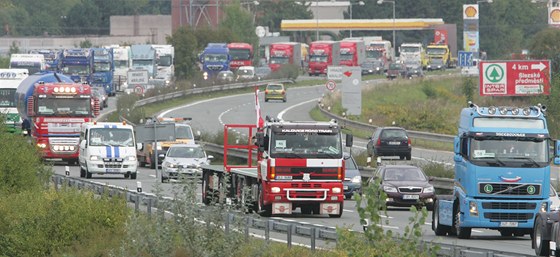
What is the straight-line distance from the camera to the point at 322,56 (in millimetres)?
131000

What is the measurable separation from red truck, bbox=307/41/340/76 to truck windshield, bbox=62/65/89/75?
122 feet

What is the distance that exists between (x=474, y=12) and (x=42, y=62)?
4820 cm

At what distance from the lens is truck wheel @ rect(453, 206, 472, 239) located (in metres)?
28.5

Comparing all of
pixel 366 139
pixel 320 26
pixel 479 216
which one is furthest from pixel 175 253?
pixel 320 26

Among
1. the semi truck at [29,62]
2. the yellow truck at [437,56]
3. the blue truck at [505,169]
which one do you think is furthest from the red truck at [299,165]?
the yellow truck at [437,56]

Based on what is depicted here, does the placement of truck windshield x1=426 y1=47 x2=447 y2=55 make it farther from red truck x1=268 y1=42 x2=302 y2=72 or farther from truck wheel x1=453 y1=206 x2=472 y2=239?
truck wheel x1=453 y1=206 x2=472 y2=239

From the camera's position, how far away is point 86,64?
9612 centimetres

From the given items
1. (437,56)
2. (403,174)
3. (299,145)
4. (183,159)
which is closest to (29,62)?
(183,159)

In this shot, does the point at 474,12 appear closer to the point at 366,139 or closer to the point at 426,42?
the point at 426,42

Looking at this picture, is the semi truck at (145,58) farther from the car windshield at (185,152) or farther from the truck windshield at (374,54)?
the car windshield at (185,152)

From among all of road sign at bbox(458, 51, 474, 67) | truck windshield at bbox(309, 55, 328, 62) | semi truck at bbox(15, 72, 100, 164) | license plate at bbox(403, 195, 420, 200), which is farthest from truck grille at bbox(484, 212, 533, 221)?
truck windshield at bbox(309, 55, 328, 62)

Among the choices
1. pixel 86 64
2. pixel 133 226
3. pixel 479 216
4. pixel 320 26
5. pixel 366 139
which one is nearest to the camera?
pixel 133 226

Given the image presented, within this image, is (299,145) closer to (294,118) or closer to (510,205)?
(510,205)

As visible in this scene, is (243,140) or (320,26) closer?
(243,140)
